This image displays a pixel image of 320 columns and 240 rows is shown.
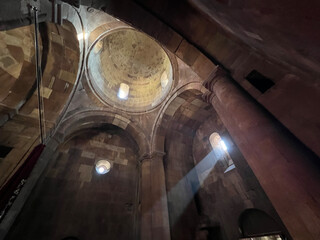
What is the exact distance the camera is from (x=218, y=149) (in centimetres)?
702

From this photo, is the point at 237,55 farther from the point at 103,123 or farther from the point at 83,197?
the point at 83,197

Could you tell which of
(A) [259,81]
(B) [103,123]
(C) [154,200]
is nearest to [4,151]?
(B) [103,123]

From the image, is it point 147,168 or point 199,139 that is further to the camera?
point 199,139

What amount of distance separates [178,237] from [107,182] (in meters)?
4.00

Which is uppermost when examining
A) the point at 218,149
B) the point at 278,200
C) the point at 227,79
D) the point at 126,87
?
the point at 126,87

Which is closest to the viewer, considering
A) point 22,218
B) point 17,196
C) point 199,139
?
point 17,196

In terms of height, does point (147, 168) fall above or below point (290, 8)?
above

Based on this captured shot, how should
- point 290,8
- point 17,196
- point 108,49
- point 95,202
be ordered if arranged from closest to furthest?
point 290,8, point 17,196, point 95,202, point 108,49

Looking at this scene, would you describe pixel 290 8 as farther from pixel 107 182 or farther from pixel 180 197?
pixel 107 182

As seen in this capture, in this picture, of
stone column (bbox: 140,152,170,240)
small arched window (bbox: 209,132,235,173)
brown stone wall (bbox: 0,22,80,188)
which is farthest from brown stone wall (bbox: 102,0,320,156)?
stone column (bbox: 140,152,170,240)

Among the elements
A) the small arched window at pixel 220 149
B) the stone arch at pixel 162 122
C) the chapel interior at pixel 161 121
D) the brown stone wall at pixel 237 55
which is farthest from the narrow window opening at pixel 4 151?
the small arched window at pixel 220 149

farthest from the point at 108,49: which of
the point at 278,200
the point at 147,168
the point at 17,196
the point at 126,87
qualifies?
the point at 278,200

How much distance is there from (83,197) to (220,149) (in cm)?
668

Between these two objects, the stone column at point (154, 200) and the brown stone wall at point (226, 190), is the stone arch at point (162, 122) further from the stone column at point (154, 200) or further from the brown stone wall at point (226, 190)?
the brown stone wall at point (226, 190)
